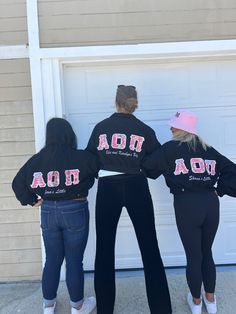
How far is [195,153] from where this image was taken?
3.24 metres

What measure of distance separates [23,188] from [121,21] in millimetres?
1922

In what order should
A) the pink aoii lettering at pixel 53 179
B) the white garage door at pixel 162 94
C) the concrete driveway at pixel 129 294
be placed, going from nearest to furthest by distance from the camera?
the pink aoii lettering at pixel 53 179 < the concrete driveway at pixel 129 294 < the white garage door at pixel 162 94

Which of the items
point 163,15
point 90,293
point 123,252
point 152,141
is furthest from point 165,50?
point 90,293

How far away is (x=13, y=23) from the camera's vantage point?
13.6 feet

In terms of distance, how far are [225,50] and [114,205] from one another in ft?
6.44

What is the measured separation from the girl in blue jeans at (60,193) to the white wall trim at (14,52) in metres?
1.18

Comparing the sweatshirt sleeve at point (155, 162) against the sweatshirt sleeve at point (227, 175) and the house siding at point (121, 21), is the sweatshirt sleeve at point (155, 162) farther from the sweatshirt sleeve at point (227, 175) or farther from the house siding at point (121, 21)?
the house siding at point (121, 21)

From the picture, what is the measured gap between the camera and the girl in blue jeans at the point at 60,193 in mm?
3215

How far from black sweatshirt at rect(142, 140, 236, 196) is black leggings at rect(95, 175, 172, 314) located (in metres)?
0.20

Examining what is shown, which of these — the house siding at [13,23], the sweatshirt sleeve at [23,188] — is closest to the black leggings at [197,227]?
the sweatshirt sleeve at [23,188]

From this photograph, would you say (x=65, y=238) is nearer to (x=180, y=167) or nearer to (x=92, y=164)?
(x=92, y=164)

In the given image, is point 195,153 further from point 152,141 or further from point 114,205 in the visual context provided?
point 114,205

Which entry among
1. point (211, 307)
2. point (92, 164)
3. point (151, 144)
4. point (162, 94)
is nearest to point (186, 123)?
point (151, 144)

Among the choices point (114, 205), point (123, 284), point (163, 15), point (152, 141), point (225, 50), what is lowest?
point (123, 284)
